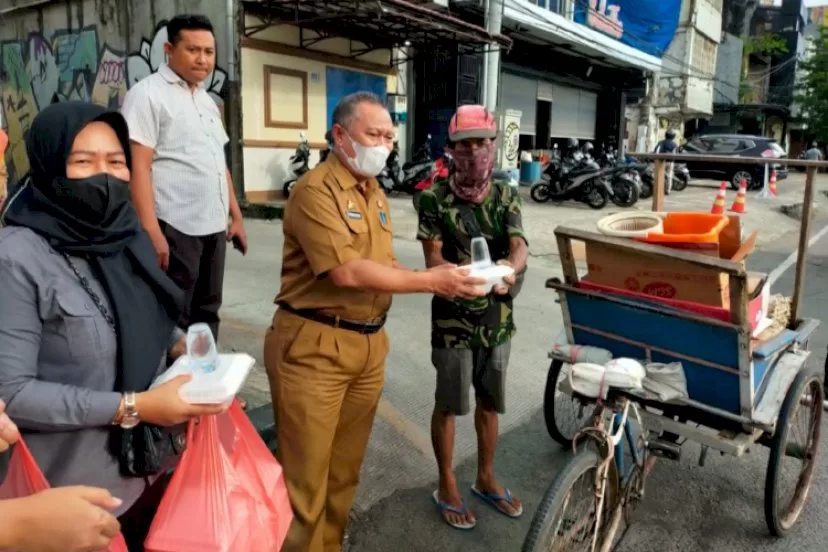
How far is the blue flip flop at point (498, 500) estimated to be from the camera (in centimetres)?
293

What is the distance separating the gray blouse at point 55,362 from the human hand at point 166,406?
0.20 feet

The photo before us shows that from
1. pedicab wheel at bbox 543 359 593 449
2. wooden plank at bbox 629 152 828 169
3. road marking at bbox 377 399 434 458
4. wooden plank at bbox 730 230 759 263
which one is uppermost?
wooden plank at bbox 629 152 828 169

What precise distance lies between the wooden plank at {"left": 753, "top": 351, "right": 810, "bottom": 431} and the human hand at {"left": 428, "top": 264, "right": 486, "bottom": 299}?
3.96 feet

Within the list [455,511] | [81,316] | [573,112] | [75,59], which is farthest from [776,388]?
[573,112]

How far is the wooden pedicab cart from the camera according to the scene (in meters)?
2.21

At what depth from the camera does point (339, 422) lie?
240cm

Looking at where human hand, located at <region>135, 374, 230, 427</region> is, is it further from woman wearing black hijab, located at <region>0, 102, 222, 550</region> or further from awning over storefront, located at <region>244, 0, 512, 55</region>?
awning over storefront, located at <region>244, 0, 512, 55</region>

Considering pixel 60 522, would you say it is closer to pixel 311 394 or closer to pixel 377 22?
pixel 311 394

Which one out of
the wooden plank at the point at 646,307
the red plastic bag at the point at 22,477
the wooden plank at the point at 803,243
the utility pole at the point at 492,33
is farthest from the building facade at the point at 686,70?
the red plastic bag at the point at 22,477

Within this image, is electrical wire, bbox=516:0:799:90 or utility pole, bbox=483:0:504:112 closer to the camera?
utility pole, bbox=483:0:504:112

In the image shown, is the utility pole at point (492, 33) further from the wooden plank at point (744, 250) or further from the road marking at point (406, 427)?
the wooden plank at point (744, 250)

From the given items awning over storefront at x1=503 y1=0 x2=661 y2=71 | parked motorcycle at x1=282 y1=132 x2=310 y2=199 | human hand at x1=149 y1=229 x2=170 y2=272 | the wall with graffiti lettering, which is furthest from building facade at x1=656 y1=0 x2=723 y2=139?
human hand at x1=149 y1=229 x2=170 y2=272

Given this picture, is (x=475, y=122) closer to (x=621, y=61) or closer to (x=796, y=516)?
(x=796, y=516)

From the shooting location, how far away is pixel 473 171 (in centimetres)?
267
